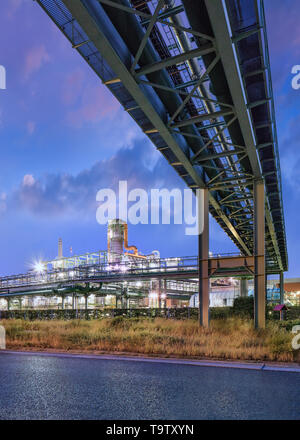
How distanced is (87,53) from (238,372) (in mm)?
10457

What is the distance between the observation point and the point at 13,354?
11938 millimetres

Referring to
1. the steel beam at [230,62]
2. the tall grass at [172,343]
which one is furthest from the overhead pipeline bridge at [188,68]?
the tall grass at [172,343]

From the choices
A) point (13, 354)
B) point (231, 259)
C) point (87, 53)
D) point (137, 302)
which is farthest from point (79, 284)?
point (87, 53)

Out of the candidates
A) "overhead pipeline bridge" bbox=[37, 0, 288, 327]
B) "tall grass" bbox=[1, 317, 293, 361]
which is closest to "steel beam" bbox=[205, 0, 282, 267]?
"overhead pipeline bridge" bbox=[37, 0, 288, 327]

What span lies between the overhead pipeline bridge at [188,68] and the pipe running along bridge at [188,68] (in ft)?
0.10

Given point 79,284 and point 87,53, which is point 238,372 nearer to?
point 87,53

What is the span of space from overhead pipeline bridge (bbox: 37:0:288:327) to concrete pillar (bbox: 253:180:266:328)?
54mm

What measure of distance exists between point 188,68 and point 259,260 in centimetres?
1129

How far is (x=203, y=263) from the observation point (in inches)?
848

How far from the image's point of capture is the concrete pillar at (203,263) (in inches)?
809

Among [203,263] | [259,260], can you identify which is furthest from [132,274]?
[259,260]

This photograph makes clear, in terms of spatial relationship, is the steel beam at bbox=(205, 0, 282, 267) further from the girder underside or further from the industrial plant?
the industrial plant

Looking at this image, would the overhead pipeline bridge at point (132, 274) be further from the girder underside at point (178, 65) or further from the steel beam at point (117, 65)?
the steel beam at point (117, 65)

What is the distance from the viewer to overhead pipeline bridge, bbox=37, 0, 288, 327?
375 inches
